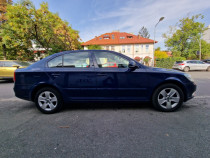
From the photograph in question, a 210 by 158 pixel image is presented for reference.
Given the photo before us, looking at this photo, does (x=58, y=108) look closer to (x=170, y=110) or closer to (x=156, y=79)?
(x=156, y=79)

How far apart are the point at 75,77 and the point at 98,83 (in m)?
0.61

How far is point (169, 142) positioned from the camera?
5.45 feet

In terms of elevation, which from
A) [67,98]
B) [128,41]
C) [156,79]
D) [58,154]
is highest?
[128,41]

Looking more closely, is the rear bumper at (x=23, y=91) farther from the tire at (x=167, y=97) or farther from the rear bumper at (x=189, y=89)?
the rear bumper at (x=189, y=89)

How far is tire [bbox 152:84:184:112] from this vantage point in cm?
264

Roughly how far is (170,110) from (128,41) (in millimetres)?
27786

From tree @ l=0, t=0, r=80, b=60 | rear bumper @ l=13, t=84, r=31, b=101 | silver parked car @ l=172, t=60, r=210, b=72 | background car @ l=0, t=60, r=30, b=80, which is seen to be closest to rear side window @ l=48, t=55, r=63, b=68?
rear bumper @ l=13, t=84, r=31, b=101

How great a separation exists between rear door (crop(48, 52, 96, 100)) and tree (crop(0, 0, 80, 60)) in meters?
11.5

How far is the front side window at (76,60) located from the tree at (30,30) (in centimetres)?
1137

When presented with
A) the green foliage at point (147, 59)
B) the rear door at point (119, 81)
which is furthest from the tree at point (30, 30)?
the green foliage at point (147, 59)

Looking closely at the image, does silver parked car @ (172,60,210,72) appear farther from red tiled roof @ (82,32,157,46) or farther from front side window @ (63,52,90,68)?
red tiled roof @ (82,32,157,46)

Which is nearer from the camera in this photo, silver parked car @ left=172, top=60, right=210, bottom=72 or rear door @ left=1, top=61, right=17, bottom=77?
rear door @ left=1, top=61, right=17, bottom=77

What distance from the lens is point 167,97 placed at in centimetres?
267

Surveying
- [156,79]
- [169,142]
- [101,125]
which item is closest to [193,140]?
[169,142]
